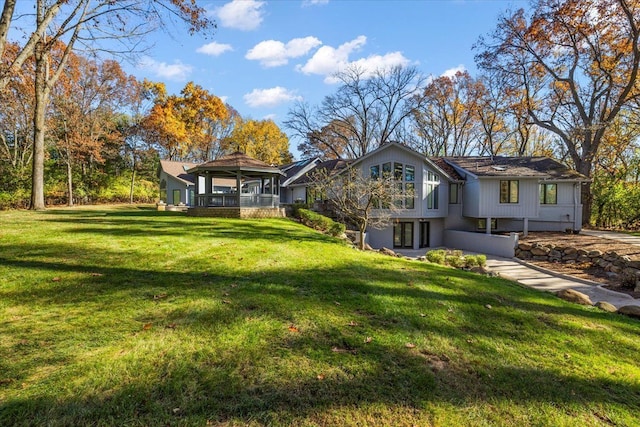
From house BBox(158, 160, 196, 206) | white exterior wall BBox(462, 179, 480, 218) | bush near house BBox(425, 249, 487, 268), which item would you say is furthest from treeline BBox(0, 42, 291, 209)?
white exterior wall BBox(462, 179, 480, 218)

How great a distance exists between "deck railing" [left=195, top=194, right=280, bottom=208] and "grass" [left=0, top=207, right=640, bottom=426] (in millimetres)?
11943

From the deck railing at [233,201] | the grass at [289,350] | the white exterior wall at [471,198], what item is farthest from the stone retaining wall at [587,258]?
the deck railing at [233,201]

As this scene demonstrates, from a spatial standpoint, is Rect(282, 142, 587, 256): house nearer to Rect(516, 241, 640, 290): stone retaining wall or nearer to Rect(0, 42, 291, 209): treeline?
Rect(516, 241, 640, 290): stone retaining wall

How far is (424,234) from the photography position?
2002cm

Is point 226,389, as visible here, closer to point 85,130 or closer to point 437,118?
point 85,130

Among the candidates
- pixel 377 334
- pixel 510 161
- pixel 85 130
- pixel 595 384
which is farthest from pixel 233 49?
pixel 85 130

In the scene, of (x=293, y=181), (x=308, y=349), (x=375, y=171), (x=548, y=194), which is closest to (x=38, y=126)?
(x=293, y=181)

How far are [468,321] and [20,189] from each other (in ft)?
108

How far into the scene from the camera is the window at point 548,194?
19219 mm

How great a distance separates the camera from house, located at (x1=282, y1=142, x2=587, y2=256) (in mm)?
18188

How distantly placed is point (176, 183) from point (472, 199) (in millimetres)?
26651

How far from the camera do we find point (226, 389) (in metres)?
2.61

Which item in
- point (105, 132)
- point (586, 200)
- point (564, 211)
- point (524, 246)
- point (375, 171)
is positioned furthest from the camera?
point (105, 132)

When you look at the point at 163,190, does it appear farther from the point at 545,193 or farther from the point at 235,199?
the point at 545,193
